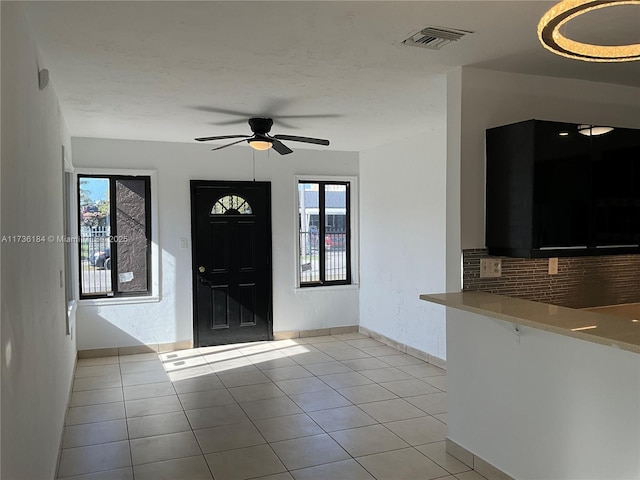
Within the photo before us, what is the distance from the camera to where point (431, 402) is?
14.4ft

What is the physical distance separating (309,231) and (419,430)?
3527 mm

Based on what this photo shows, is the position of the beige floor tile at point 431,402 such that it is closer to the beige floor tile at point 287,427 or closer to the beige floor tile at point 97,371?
the beige floor tile at point 287,427

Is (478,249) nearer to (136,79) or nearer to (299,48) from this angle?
(299,48)

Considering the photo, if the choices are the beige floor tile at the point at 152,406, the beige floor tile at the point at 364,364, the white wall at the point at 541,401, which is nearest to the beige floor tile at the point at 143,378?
the beige floor tile at the point at 152,406

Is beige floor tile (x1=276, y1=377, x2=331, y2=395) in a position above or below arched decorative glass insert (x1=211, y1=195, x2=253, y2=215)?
below

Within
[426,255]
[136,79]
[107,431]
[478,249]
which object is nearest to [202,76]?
[136,79]

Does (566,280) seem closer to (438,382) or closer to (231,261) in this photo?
(438,382)

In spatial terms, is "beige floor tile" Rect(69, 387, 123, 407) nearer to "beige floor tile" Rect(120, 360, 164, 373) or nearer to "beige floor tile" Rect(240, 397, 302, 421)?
"beige floor tile" Rect(120, 360, 164, 373)

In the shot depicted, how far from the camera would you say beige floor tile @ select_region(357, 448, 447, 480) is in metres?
3.11

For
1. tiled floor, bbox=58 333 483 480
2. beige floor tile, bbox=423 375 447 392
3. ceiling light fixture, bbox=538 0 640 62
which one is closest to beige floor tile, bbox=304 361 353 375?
tiled floor, bbox=58 333 483 480

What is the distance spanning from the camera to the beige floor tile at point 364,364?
5441mm

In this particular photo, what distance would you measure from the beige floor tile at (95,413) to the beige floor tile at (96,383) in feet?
1.67

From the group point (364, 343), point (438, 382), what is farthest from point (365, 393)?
point (364, 343)

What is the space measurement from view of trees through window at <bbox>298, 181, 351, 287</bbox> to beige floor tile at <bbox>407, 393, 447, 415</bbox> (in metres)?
2.70
